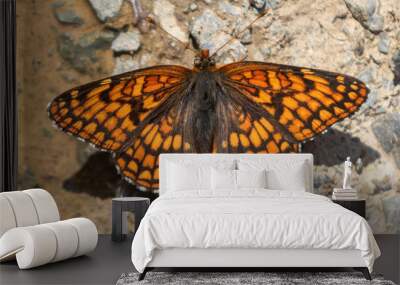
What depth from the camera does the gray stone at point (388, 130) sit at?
18.0ft

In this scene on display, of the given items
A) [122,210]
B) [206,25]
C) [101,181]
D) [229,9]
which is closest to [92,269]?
[122,210]

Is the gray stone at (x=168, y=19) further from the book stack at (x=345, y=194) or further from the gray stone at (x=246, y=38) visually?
the book stack at (x=345, y=194)

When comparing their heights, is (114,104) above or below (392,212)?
above

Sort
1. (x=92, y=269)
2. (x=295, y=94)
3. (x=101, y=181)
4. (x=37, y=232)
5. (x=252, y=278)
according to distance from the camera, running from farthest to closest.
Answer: (x=101, y=181), (x=295, y=94), (x=92, y=269), (x=37, y=232), (x=252, y=278)

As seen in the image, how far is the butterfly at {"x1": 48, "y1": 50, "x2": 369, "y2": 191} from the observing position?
5.29 meters

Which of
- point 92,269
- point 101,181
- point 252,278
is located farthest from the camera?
point 101,181

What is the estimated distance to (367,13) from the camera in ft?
17.9

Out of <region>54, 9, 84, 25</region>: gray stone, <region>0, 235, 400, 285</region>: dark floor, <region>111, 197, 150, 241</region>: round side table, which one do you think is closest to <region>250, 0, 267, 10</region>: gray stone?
<region>54, 9, 84, 25</region>: gray stone

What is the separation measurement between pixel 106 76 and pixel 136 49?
1.24 ft

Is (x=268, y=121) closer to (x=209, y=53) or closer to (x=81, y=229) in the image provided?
(x=209, y=53)

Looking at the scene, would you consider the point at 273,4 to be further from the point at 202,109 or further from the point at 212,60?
the point at 202,109

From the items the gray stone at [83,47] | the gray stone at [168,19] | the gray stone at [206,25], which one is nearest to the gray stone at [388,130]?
the gray stone at [206,25]

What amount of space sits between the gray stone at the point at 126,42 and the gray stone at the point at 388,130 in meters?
2.32

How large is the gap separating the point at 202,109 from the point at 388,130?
68.1 inches
